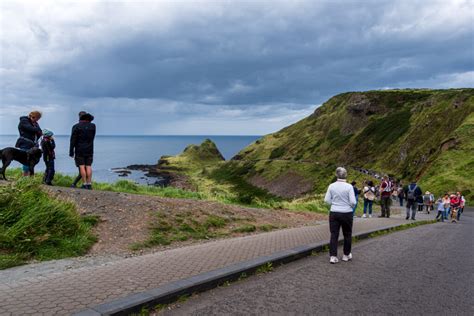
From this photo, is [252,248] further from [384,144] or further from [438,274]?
[384,144]

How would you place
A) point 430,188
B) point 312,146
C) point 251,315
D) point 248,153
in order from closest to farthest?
point 251,315 < point 430,188 < point 312,146 < point 248,153

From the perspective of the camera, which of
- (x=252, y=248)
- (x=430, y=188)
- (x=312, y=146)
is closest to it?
(x=252, y=248)

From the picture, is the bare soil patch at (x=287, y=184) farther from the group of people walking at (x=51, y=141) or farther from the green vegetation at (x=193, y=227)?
the group of people walking at (x=51, y=141)

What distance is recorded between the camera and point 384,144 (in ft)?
245

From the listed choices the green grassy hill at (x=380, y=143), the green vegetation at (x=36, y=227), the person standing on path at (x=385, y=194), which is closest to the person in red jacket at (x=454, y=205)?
the person standing on path at (x=385, y=194)

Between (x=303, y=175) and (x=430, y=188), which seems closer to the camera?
(x=430, y=188)

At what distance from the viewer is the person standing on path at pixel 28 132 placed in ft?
36.9

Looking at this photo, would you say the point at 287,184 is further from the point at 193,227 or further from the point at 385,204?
the point at 193,227

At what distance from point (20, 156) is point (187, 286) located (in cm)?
800

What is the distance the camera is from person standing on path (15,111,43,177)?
11.2 metres

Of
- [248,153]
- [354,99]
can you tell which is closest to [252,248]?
[354,99]

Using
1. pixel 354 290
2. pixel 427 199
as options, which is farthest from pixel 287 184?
pixel 354 290

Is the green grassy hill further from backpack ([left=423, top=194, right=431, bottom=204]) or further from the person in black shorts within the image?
the person in black shorts

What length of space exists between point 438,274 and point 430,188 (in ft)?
123
